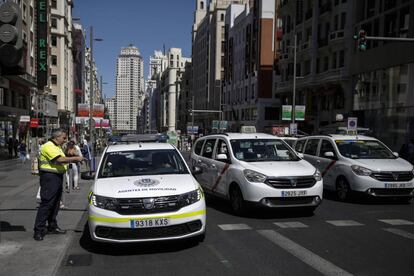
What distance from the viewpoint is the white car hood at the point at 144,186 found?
6180 mm

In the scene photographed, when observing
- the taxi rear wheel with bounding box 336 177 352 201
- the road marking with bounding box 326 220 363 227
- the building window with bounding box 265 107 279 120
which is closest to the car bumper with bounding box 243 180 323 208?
the road marking with bounding box 326 220 363 227

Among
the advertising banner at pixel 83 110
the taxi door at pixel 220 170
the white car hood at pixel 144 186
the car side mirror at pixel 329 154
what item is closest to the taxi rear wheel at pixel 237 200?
the taxi door at pixel 220 170

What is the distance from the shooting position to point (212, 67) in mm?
95188

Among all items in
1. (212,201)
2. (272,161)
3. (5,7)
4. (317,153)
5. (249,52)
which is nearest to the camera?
(5,7)

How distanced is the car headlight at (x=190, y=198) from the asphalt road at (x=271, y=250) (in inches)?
28.7

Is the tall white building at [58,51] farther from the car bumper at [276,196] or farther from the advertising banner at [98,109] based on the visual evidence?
the car bumper at [276,196]

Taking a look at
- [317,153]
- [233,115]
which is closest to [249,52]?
[233,115]

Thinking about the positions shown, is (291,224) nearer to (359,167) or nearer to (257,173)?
(257,173)

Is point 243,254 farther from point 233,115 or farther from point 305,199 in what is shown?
point 233,115

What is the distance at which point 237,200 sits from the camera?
30.5 feet

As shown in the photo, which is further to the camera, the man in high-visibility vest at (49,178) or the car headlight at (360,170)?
the car headlight at (360,170)

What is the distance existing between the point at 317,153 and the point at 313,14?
106 feet

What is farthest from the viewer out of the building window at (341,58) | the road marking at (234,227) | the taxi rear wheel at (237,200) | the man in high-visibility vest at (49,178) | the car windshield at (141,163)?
Result: the building window at (341,58)

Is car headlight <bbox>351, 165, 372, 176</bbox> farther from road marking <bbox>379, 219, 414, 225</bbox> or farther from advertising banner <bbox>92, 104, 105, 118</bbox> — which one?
advertising banner <bbox>92, 104, 105, 118</bbox>
